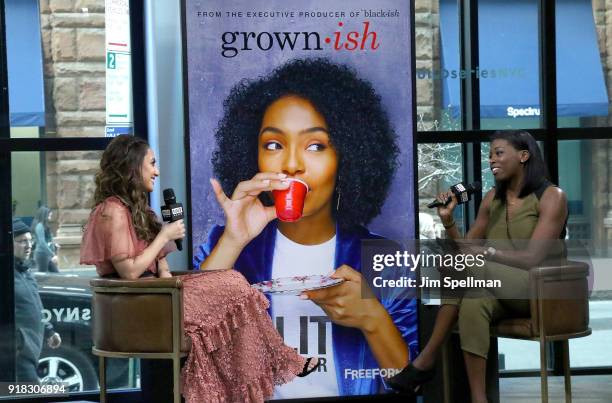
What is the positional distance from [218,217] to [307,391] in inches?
40.8

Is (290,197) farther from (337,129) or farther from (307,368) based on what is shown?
(307,368)

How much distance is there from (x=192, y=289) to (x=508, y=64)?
7.78 feet

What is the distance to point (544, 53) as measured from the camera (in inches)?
249

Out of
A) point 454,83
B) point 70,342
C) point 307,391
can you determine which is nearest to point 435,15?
point 454,83

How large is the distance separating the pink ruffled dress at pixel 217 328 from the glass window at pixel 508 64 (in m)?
1.93

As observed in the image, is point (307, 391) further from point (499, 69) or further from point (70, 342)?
point (499, 69)

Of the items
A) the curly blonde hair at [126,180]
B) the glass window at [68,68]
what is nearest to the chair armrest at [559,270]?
the curly blonde hair at [126,180]

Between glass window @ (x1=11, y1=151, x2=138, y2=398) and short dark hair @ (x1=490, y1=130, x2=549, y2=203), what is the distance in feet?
7.02

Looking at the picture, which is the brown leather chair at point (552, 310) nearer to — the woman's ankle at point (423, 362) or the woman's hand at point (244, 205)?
the woman's ankle at point (423, 362)

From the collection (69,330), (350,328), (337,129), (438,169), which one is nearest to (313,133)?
(337,129)

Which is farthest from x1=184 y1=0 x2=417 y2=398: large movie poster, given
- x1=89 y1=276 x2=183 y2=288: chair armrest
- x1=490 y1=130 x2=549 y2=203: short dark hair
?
x1=89 y1=276 x2=183 y2=288: chair armrest

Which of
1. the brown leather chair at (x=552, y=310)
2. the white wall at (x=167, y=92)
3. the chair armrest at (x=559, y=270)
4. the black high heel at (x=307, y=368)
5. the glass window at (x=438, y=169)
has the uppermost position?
the white wall at (x=167, y=92)

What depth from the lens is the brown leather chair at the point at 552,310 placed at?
531cm

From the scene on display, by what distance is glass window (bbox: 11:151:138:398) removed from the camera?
595cm
